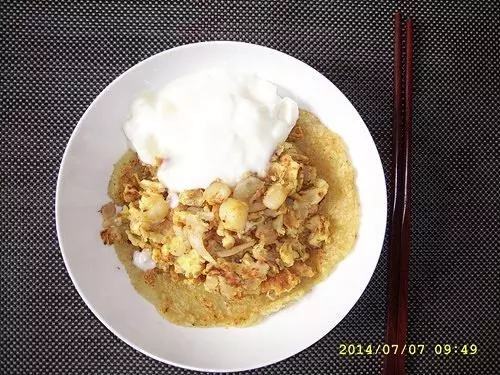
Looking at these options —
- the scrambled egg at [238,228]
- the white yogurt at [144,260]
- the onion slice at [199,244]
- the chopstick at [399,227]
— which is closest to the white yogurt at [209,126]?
the scrambled egg at [238,228]

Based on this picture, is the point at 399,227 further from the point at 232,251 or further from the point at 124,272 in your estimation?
the point at 124,272

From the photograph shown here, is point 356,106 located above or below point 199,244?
above

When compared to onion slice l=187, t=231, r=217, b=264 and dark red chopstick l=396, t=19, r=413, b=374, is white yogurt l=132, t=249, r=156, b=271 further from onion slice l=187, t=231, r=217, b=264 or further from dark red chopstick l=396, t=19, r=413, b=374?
dark red chopstick l=396, t=19, r=413, b=374

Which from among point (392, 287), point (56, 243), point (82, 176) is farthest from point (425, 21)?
point (56, 243)

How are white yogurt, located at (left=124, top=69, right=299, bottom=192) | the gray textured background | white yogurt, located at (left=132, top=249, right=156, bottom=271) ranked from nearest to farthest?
white yogurt, located at (left=124, top=69, right=299, bottom=192), white yogurt, located at (left=132, top=249, right=156, bottom=271), the gray textured background
